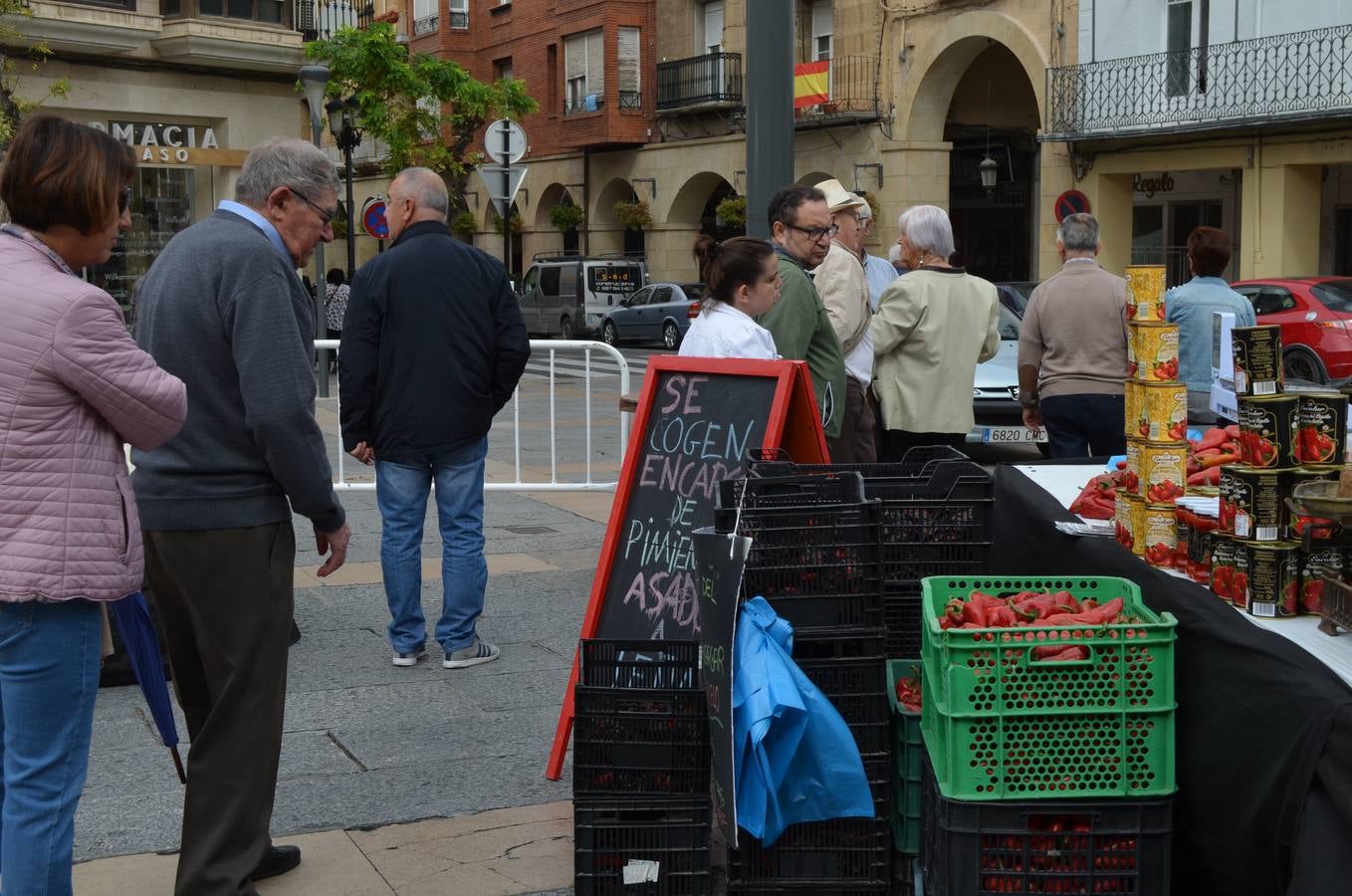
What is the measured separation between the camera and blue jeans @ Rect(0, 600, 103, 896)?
3.40 m

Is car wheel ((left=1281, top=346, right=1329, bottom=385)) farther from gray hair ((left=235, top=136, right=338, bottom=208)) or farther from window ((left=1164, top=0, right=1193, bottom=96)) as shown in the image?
gray hair ((left=235, top=136, right=338, bottom=208))

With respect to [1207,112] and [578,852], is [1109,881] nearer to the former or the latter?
[578,852]

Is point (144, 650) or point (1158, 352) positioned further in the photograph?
point (1158, 352)

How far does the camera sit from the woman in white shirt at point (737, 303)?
549cm

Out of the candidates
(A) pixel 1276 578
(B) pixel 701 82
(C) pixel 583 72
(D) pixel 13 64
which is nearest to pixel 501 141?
(D) pixel 13 64

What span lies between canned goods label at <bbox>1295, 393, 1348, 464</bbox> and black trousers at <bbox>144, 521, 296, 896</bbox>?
2.61 metres

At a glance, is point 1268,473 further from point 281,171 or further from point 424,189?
point 424,189

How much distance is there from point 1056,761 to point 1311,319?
57.3 ft

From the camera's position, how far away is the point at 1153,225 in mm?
30203

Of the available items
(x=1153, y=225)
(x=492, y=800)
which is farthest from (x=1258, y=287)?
(x=492, y=800)

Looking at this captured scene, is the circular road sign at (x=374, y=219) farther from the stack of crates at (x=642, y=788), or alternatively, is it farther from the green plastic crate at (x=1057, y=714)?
the green plastic crate at (x=1057, y=714)

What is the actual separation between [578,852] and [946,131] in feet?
101

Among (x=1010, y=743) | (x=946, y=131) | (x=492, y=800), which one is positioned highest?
(x=946, y=131)

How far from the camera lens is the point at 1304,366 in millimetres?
19219
